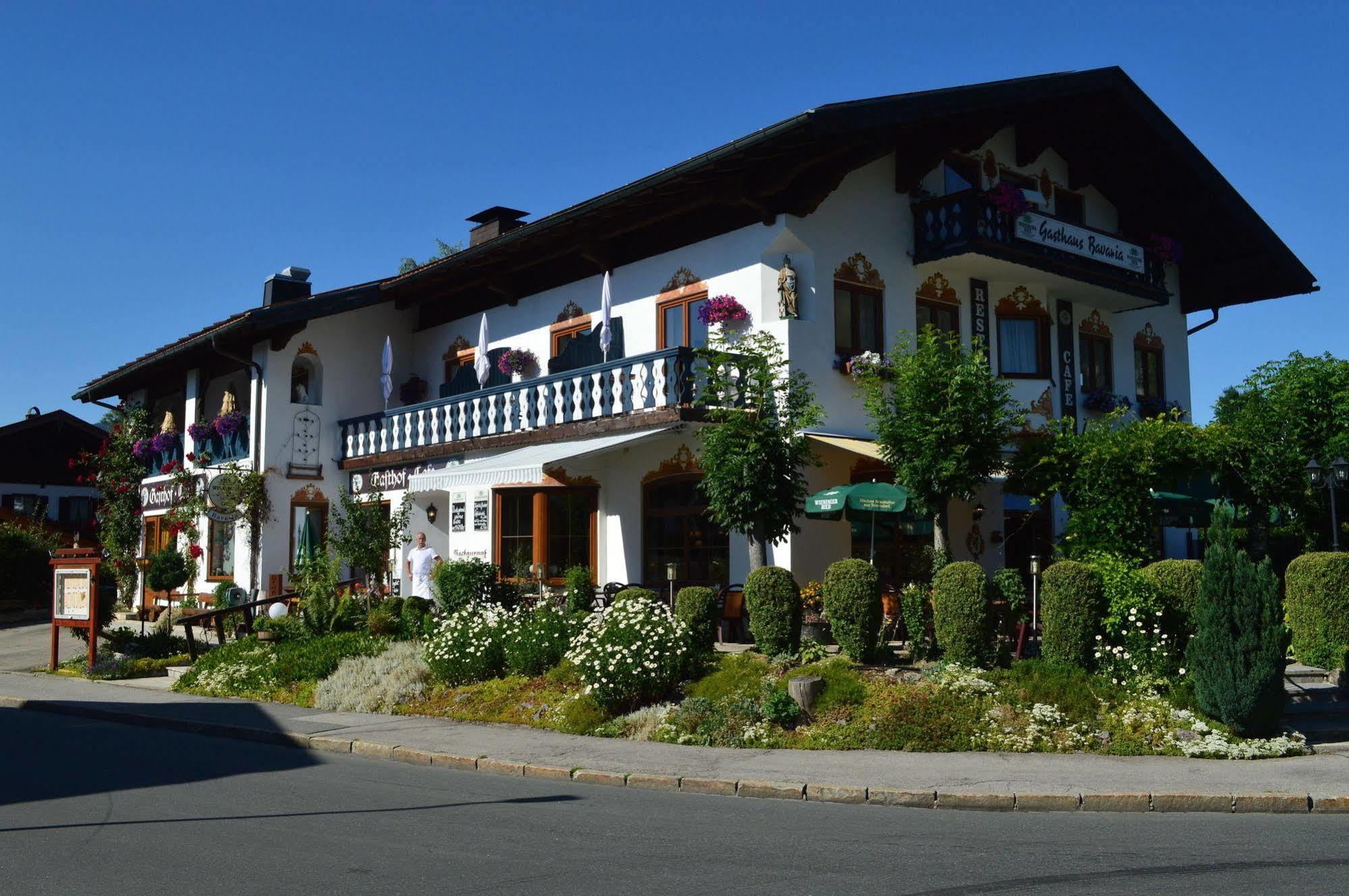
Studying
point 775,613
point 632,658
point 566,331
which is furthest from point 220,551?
point 775,613

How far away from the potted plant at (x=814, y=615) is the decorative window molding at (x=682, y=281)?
574 centimetres

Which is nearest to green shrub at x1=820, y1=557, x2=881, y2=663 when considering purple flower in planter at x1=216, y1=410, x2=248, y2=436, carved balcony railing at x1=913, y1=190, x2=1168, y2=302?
carved balcony railing at x1=913, y1=190, x2=1168, y2=302

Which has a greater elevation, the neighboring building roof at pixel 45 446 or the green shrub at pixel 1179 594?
the neighboring building roof at pixel 45 446

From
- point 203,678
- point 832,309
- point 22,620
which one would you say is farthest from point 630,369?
point 22,620

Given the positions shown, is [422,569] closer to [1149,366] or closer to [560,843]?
[560,843]

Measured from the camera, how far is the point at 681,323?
18875 millimetres

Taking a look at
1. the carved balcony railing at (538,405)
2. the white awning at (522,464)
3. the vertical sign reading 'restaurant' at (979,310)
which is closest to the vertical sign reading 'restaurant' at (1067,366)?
the vertical sign reading 'restaurant' at (979,310)

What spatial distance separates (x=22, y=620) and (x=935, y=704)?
79.9 feet

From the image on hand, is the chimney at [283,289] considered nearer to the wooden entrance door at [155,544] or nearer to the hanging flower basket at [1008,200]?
the wooden entrance door at [155,544]

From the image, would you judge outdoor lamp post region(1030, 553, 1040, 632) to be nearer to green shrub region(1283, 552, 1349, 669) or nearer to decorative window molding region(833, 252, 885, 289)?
green shrub region(1283, 552, 1349, 669)

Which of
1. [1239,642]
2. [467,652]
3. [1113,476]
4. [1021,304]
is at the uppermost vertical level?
[1021,304]

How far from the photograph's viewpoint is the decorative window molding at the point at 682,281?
18656 mm

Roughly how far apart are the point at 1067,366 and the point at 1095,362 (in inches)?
48.6

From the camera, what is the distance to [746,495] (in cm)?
1488
